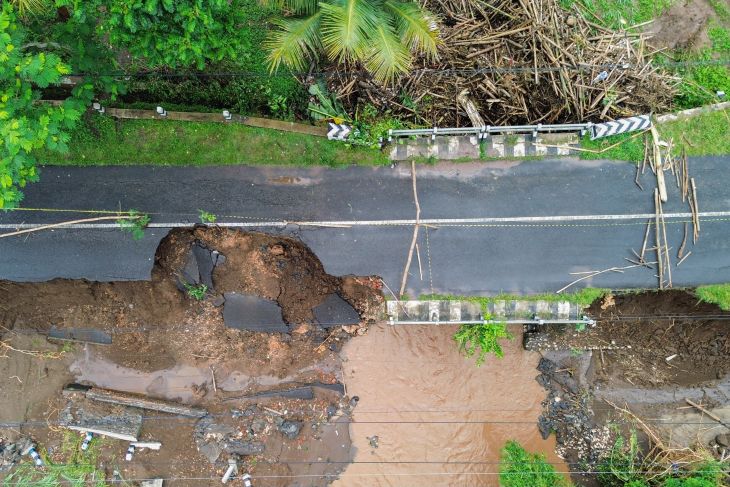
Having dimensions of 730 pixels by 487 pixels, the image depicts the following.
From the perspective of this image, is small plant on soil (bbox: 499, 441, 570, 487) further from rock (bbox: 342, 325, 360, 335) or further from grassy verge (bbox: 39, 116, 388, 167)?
grassy verge (bbox: 39, 116, 388, 167)

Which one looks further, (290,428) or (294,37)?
(290,428)

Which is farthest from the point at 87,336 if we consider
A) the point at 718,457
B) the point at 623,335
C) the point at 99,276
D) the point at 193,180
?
the point at 718,457

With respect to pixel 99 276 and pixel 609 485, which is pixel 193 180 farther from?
pixel 609 485

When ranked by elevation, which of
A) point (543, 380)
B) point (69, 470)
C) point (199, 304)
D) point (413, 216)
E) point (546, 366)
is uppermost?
point (413, 216)

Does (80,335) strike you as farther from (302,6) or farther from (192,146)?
(302,6)

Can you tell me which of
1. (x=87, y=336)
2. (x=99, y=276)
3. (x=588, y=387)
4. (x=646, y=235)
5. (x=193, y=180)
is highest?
(x=193, y=180)

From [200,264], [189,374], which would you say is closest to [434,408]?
[189,374]
